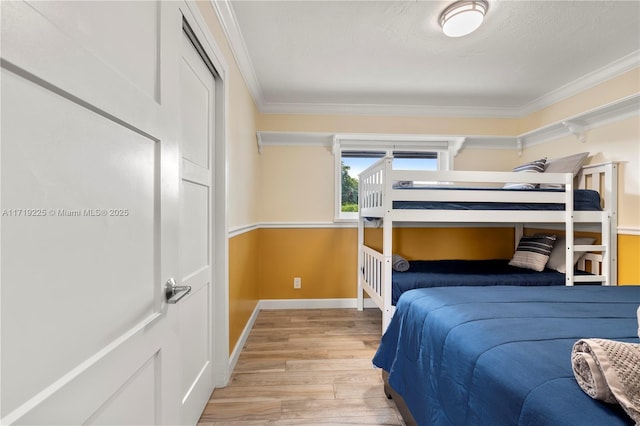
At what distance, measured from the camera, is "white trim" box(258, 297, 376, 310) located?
2951 mm

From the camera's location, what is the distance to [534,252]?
2436 millimetres

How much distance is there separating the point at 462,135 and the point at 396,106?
0.79 metres

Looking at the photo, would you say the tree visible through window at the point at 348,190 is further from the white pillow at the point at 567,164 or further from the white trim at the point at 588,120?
the white trim at the point at 588,120

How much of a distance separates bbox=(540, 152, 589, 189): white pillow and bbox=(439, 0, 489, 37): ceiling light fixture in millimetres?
1427

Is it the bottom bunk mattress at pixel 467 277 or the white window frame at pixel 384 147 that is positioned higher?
the white window frame at pixel 384 147

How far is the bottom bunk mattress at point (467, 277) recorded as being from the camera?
2.08m

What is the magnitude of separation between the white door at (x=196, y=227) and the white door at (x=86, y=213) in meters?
0.49

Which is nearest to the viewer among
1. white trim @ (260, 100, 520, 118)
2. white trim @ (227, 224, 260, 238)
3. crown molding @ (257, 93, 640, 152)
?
white trim @ (227, 224, 260, 238)

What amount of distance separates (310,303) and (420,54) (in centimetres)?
255

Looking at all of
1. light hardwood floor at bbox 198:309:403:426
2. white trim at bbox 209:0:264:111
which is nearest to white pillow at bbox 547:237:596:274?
light hardwood floor at bbox 198:309:403:426

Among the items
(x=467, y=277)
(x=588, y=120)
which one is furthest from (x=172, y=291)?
(x=588, y=120)

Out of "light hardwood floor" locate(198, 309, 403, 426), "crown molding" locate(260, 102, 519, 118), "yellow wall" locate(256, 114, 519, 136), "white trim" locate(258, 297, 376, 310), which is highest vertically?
"crown molding" locate(260, 102, 519, 118)

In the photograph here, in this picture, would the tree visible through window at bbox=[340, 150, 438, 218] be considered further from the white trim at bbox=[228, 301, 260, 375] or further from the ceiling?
the white trim at bbox=[228, 301, 260, 375]

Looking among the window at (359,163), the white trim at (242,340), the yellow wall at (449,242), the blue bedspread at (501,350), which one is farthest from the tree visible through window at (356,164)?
the blue bedspread at (501,350)
